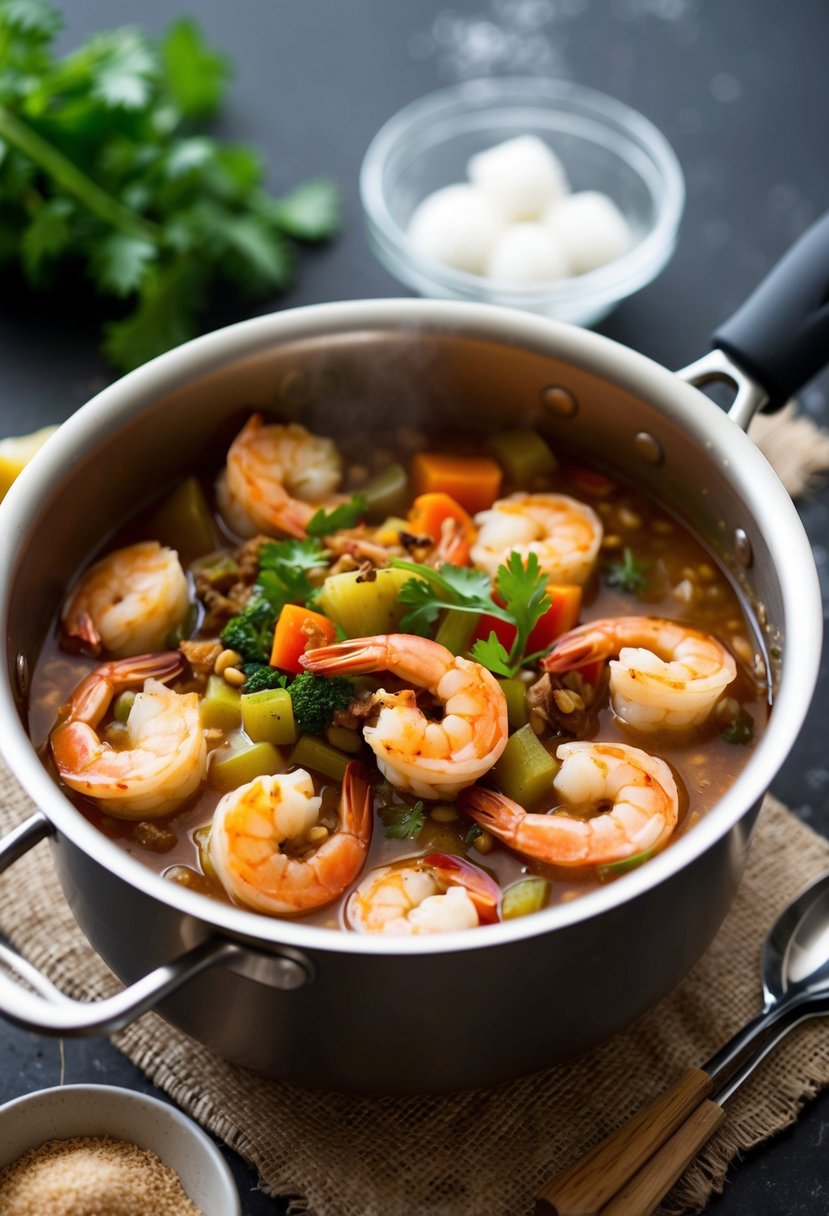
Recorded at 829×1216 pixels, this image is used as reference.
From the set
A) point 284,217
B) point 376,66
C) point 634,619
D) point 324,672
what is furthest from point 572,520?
point 376,66

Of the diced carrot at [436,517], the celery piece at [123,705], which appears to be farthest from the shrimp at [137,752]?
the diced carrot at [436,517]

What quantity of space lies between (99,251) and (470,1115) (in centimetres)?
268

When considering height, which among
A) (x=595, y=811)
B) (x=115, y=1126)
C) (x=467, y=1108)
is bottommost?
(x=115, y=1126)

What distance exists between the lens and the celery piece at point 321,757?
103 inches

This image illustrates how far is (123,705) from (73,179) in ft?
6.58

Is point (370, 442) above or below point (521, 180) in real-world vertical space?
below

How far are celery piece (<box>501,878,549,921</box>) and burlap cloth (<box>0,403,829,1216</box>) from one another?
0.22 m

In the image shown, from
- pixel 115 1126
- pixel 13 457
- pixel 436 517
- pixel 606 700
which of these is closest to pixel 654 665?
pixel 606 700

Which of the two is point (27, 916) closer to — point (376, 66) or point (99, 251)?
point (99, 251)

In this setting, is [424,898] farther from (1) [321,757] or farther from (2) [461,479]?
(2) [461,479]

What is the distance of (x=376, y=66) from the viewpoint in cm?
478

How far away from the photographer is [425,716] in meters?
2.61

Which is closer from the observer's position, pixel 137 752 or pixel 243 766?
pixel 137 752

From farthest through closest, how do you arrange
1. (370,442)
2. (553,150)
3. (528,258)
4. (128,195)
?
(553,150) < (128,195) < (528,258) < (370,442)
